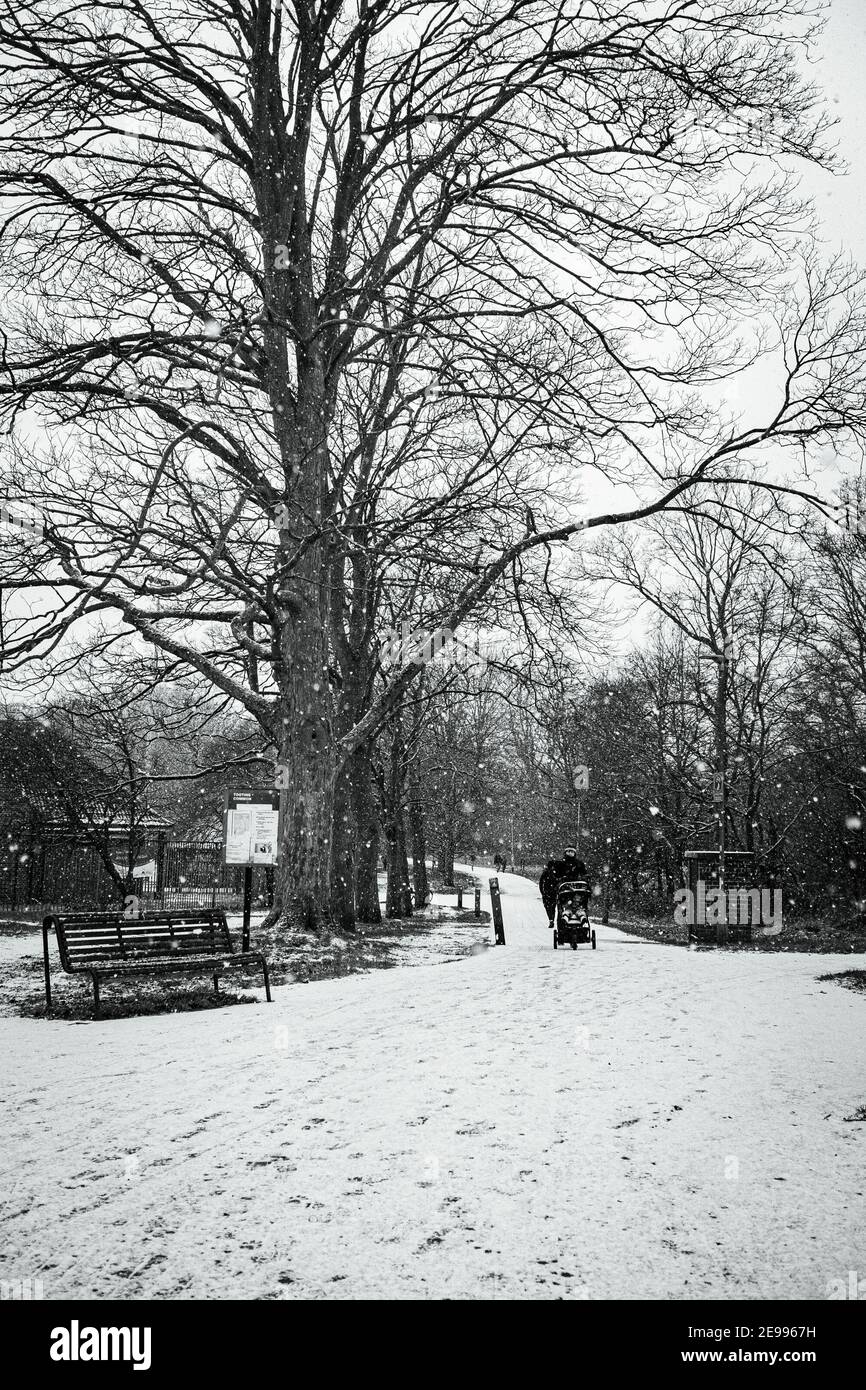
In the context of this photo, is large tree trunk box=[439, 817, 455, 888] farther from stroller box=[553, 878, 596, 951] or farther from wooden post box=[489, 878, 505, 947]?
stroller box=[553, 878, 596, 951]

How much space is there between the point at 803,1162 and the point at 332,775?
375 inches

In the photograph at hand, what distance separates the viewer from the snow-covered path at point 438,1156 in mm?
3059

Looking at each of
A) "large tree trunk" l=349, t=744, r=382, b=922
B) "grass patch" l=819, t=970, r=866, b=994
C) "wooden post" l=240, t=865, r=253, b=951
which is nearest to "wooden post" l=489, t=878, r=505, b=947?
"large tree trunk" l=349, t=744, r=382, b=922

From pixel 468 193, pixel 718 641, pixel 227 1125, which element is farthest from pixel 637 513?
pixel 718 641

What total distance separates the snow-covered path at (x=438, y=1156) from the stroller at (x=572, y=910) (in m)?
6.58

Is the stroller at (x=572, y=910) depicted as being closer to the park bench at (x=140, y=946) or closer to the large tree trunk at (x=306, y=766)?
the large tree trunk at (x=306, y=766)

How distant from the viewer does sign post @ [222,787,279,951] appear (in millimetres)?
13977

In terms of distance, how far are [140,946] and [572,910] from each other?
25.1ft

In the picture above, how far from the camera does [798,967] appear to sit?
39.9 feet

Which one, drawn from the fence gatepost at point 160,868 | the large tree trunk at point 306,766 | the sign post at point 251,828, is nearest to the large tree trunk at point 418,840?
the fence gatepost at point 160,868

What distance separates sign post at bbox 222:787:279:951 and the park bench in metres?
3.84

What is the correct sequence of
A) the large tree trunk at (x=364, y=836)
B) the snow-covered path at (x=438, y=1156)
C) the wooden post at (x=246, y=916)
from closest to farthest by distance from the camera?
the snow-covered path at (x=438, y=1156) < the wooden post at (x=246, y=916) < the large tree trunk at (x=364, y=836)

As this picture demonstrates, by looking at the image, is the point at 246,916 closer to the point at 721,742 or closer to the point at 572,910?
the point at 572,910
